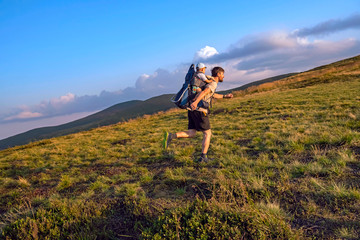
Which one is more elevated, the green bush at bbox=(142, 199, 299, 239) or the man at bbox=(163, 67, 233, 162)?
the man at bbox=(163, 67, 233, 162)

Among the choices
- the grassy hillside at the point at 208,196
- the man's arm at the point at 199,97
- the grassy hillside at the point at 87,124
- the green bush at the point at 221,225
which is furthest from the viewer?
the grassy hillside at the point at 87,124

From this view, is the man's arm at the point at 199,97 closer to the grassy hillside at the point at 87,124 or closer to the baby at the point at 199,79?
the baby at the point at 199,79

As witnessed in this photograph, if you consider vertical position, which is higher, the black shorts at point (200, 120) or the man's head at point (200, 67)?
the man's head at point (200, 67)

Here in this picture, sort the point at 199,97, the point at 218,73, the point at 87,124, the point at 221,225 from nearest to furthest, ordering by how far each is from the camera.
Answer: the point at 221,225
the point at 199,97
the point at 218,73
the point at 87,124

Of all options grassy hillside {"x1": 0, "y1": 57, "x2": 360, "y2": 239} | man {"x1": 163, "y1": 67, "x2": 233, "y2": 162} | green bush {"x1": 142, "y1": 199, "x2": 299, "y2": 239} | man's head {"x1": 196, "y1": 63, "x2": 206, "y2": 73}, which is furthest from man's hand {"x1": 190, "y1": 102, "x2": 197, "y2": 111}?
green bush {"x1": 142, "y1": 199, "x2": 299, "y2": 239}

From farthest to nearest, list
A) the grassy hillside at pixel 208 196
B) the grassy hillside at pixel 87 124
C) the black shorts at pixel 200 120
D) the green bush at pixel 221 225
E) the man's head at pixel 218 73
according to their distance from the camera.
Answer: the grassy hillside at pixel 87 124 → the black shorts at pixel 200 120 → the man's head at pixel 218 73 → the grassy hillside at pixel 208 196 → the green bush at pixel 221 225

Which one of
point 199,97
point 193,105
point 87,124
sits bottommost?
point 193,105

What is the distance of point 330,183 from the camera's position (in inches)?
145

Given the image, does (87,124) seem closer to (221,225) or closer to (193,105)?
(193,105)

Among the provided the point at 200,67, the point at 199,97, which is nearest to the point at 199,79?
the point at 200,67

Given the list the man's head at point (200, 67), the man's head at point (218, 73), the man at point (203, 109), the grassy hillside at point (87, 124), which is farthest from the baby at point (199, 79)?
the grassy hillside at point (87, 124)

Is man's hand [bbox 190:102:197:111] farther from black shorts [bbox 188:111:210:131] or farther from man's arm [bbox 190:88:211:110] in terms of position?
black shorts [bbox 188:111:210:131]

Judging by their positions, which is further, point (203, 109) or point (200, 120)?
point (200, 120)

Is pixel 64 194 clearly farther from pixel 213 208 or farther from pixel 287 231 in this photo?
pixel 287 231
